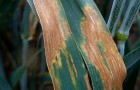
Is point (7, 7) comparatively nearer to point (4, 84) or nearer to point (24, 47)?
point (24, 47)

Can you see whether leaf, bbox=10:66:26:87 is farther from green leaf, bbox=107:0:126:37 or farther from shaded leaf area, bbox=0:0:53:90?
green leaf, bbox=107:0:126:37

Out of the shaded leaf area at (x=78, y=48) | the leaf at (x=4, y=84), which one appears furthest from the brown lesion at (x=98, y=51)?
the leaf at (x=4, y=84)

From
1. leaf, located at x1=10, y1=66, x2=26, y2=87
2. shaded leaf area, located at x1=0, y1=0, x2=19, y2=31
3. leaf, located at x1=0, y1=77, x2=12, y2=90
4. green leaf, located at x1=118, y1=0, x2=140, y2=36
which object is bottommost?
leaf, located at x1=10, y1=66, x2=26, y2=87

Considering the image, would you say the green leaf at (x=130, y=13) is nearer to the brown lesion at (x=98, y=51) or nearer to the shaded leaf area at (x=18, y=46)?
the brown lesion at (x=98, y=51)

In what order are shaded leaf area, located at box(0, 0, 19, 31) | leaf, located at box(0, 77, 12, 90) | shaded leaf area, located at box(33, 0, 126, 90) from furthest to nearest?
1. shaded leaf area, located at box(0, 0, 19, 31)
2. leaf, located at box(0, 77, 12, 90)
3. shaded leaf area, located at box(33, 0, 126, 90)

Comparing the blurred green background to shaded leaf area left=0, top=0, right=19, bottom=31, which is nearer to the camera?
the blurred green background

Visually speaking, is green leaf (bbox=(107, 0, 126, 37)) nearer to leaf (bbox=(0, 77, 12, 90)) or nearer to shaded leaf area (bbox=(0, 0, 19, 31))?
leaf (bbox=(0, 77, 12, 90))

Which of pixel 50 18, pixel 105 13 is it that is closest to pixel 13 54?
pixel 105 13

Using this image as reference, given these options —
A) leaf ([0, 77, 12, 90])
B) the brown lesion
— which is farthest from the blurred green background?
the brown lesion

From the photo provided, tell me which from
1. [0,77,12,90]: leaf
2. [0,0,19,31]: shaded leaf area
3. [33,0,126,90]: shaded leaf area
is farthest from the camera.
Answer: [0,0,19,31]: shaded leaf area

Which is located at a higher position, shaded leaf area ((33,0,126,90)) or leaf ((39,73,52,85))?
shaded leaf area ((33,0,126,90))
